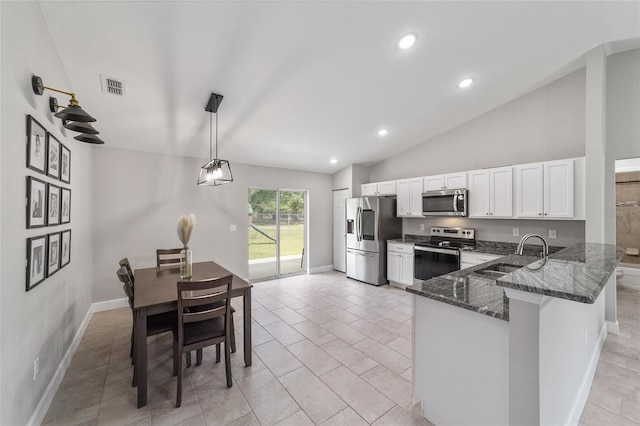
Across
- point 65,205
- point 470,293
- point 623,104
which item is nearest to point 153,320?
point 65,205

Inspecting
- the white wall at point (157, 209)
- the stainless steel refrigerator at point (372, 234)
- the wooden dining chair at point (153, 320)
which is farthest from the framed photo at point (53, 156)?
the stainless steel refrigerator at point (372, 234)

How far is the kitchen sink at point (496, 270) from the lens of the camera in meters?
2.27

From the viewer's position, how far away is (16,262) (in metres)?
1.56

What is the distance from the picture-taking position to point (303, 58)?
2.56m

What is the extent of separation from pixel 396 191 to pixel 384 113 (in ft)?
5.88

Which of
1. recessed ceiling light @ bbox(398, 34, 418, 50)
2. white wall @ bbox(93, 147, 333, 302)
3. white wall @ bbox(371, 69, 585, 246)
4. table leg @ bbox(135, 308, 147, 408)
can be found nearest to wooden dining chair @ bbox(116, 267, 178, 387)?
table leg @ bbox(135, 308, 147, 408)

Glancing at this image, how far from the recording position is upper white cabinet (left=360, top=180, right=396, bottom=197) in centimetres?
525

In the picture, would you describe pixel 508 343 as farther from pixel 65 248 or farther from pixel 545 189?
pixel 65 248

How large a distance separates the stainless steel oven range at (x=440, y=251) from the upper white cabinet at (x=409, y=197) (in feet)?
1.55

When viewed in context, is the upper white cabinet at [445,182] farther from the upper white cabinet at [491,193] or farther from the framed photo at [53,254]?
the framed photo at [53,254]

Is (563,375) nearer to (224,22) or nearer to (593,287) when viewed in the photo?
(593,287)

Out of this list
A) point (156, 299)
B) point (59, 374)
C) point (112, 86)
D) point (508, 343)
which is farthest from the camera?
point (112, 86)

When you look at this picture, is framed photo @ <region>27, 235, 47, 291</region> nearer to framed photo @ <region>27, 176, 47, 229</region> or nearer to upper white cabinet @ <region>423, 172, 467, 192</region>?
framed photo @ <region>27, 176, 47, 229</region>

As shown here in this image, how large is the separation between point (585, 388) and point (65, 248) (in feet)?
15.6
